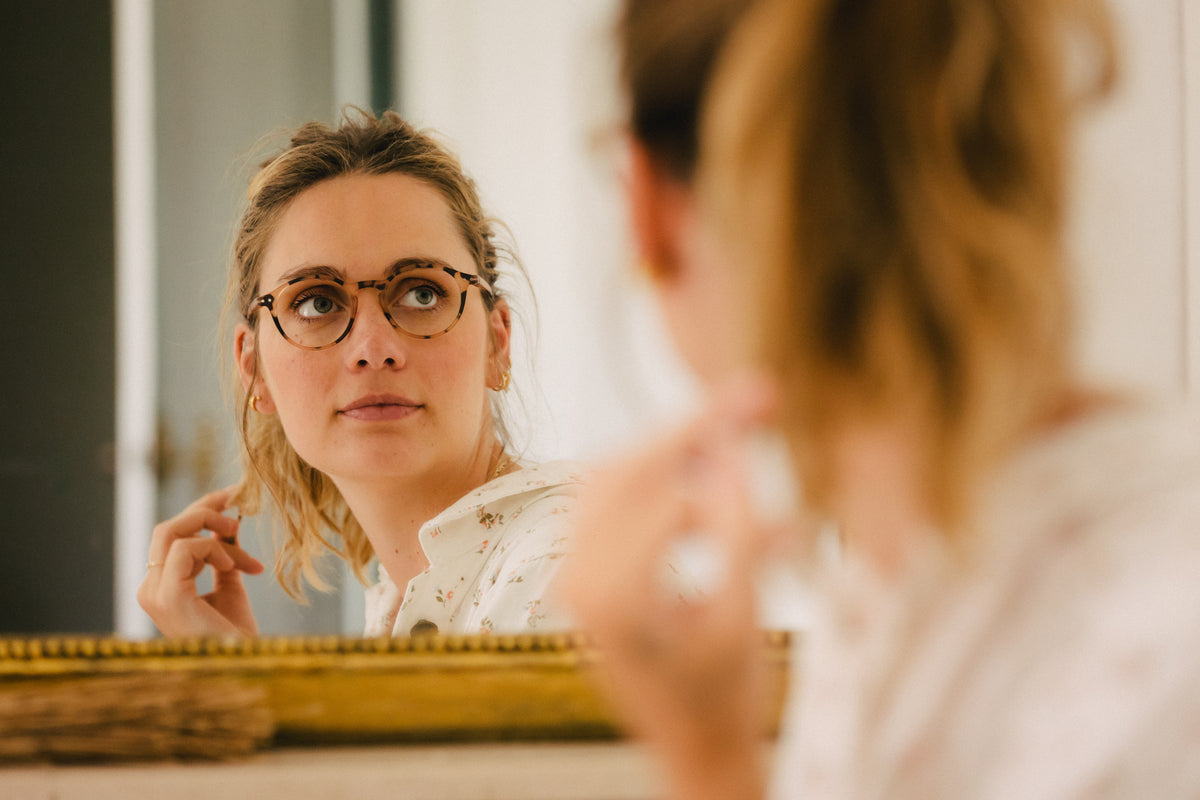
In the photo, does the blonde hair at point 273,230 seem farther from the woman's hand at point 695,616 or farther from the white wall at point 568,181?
the woman's hand at point 695,616

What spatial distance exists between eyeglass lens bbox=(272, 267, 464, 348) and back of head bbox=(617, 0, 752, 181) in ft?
1.24

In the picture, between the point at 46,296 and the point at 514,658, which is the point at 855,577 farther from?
the point at 46,296

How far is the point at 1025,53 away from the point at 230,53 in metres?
0.67

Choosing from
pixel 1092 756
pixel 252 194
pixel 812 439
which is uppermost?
pixel 252 194

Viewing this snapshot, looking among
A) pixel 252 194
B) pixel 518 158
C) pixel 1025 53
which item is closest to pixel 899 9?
pixel 1025 53

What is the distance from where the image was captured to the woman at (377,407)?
0.80 meters

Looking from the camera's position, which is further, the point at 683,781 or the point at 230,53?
the point at 230,53

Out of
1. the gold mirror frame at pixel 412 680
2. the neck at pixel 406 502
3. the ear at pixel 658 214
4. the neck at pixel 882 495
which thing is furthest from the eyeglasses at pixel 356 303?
the neck at pixel 882 495

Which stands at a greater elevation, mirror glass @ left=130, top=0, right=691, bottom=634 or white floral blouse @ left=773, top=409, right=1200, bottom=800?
mirror glass @ left=130, top=0, right=691, bottom=634

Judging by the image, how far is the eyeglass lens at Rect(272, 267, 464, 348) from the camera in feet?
2.61

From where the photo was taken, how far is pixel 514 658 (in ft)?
2.62

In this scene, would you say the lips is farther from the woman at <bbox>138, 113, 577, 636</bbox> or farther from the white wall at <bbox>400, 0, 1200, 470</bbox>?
the white wall at <bbox>400, 0, 1200, 470</bbox>

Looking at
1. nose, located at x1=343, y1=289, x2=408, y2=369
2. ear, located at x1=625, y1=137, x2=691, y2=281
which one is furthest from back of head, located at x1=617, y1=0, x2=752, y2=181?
nose, located at x1=343, y1=289, x2=408, y2=369

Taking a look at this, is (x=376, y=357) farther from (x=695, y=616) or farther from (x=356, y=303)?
(x=695, y=616)
